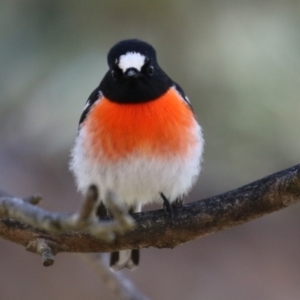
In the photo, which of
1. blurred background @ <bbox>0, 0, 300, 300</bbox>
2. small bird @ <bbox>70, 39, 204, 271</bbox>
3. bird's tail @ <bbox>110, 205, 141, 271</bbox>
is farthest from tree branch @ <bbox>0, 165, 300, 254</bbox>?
blurred background @ <bbox>0, 0, 300, 300</bbox>

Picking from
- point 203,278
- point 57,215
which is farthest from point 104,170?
point 203,278

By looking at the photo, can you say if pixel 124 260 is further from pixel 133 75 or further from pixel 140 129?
pixel 133 75

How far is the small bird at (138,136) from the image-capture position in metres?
3.23

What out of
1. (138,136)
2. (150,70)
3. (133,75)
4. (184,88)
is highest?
(184,88)

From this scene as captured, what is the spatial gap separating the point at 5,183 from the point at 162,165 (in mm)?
2828

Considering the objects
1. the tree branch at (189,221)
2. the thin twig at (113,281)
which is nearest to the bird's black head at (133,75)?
the tree branch at (189,221)

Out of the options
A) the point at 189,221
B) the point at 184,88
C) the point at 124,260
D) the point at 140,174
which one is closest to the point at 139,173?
the point at 140,174

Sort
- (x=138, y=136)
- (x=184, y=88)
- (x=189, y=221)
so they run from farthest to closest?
(x=184, y=88), (x=138, y=136), (x=189, y=221)

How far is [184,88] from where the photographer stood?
521cm

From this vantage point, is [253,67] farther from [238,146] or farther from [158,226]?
[158,226]

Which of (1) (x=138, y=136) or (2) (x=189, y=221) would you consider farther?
(1) (x=138, y=136)

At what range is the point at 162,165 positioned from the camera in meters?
3.26

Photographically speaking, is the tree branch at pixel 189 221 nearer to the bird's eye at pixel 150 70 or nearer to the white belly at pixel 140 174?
the white belly at pixel 140 174

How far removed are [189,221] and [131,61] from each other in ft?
2.81
